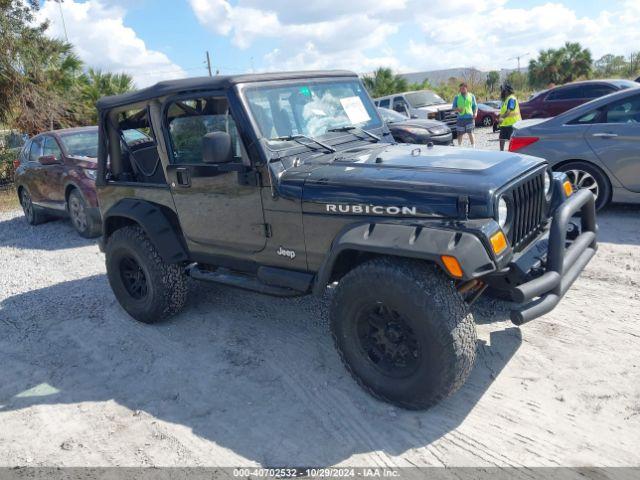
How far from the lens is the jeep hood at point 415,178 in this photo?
9.59 ft

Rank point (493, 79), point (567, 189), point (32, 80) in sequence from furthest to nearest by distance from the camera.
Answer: point (493, 79)
point (32, 80)
point (567, 189)

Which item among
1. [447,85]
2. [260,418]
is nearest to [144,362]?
[260,418]

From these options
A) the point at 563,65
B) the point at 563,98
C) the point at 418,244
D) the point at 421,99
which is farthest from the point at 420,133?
the point at 563,65

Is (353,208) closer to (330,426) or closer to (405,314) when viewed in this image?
(405,314)

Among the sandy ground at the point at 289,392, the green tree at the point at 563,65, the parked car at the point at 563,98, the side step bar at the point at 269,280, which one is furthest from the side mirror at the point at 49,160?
the green tree at the point at 563,65

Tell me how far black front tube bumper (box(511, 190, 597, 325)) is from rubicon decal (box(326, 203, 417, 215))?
0.74m

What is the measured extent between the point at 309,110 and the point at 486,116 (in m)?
17.7

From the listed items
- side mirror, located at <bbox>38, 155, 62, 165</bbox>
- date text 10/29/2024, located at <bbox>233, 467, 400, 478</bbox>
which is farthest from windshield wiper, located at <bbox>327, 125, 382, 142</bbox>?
side mirror, located at <bbox>38, 155, 62, 165</bbox>

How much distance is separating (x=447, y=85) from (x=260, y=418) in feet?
106

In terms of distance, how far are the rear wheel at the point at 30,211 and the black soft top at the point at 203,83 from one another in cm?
543

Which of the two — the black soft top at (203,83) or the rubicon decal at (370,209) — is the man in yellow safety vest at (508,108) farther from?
the rubicon decal at (370,209)

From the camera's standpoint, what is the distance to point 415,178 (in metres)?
3.10

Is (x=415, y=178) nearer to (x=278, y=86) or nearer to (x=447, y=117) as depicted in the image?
(x=278, y=86)

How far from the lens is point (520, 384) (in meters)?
3.26
